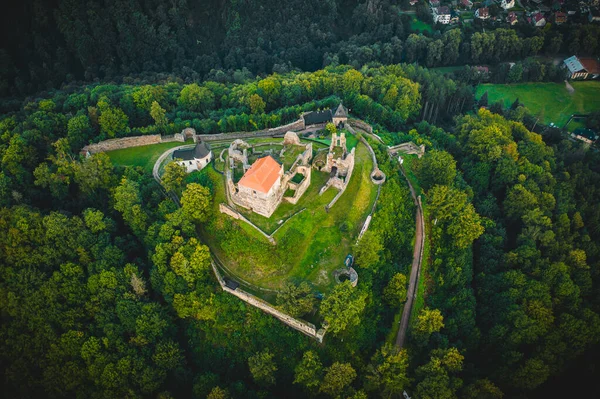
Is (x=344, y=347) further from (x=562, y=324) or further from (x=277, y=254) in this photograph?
(x=562, y=324)

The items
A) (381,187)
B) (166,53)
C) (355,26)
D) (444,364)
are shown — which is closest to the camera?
(444,364)

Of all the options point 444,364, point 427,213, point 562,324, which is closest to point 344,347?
point 444,364

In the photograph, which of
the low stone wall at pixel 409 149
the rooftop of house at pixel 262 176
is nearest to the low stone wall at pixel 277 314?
the rooftop of house at pixel 262 176

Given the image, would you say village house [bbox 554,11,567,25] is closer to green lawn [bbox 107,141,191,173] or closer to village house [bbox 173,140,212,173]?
village house [bbox 173,140,212,173]

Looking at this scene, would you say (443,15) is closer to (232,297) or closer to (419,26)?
(419,26)

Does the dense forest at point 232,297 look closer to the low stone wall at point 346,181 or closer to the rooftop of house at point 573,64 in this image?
the low stone wall at point 346,181

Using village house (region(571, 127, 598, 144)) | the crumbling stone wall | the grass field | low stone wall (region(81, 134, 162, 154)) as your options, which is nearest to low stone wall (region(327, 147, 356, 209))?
the crumbling stone wall
